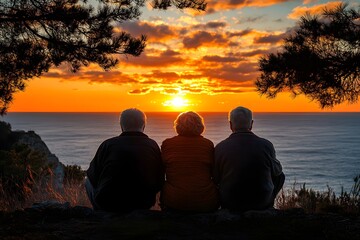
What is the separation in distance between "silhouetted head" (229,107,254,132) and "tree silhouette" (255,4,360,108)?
162 inches

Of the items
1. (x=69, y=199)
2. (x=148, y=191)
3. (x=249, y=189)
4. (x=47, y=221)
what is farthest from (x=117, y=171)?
(x=69, y=199)

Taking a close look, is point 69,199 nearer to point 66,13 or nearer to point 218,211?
point 66,13

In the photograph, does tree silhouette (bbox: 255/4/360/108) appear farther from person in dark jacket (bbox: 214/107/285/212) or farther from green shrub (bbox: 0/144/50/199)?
green shrub (bbox: 0/144/50/199)

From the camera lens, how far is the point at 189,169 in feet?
18.1

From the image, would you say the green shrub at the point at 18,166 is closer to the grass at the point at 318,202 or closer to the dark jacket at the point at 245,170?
the grass at the point at 318,202

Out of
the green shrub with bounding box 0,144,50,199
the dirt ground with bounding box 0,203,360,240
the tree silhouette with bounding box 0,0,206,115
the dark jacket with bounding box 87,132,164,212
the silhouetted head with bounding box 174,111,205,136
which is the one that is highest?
the tree silhouette with bounding box 0,0,206,115

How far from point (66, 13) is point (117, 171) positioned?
13.6 ft

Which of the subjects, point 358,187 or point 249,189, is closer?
point 249,189

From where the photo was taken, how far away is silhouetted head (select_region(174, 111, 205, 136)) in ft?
18.4

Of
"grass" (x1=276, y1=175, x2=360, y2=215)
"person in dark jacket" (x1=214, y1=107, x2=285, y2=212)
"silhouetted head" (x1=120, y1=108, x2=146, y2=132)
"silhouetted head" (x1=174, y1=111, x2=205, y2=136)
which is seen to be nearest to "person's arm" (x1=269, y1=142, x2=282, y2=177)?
"person in dark jacket" (x1=214, y1=107, x2=285, y2=212)

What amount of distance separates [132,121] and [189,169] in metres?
0.92

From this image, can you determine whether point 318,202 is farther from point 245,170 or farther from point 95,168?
point 95,168

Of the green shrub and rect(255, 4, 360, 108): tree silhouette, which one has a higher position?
rect(255, 4, 360, 108): tree silhouette

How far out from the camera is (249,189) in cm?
549
